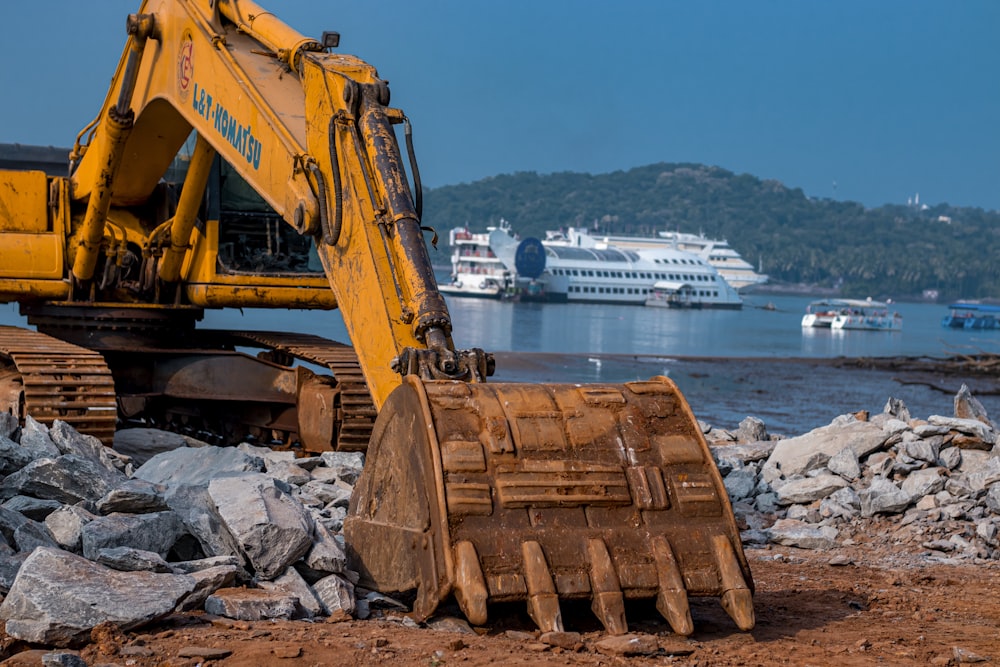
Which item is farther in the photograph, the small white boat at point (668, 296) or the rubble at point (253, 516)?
the small white boat at point (668, 296)

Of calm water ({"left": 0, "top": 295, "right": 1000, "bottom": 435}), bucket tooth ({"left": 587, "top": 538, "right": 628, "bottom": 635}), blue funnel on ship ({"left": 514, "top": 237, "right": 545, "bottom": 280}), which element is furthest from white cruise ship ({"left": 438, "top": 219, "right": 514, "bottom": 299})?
bucket tooth ({"left": 587, "top": 538, "right": 628, "bottom": 635})

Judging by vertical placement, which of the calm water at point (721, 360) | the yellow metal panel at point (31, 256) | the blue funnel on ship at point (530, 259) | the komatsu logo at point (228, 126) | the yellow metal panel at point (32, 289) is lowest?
the calm water at point (721, 360)

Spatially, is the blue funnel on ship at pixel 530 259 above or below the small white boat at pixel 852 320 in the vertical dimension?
above

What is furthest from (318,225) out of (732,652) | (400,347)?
(732,652)

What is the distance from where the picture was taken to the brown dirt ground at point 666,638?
4762 millimetres

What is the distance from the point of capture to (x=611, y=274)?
104500 mm

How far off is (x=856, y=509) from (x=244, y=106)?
4.84m

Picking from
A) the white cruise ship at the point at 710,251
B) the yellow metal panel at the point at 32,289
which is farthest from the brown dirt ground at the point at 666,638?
the white cruise ship at the point at 710,251

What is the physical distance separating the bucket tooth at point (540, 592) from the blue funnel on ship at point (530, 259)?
93662 mm

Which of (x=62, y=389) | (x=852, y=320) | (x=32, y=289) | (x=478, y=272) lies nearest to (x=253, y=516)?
(x=62, y=389)

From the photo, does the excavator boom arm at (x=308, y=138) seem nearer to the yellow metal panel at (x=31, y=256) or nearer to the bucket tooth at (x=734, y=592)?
the yellow metal panel at (x=31, y=256)

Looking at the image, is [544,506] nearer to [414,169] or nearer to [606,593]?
[606,593]

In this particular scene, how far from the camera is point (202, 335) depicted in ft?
38.2

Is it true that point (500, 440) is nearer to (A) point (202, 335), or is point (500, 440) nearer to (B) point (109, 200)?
(B) point (109, 200)
